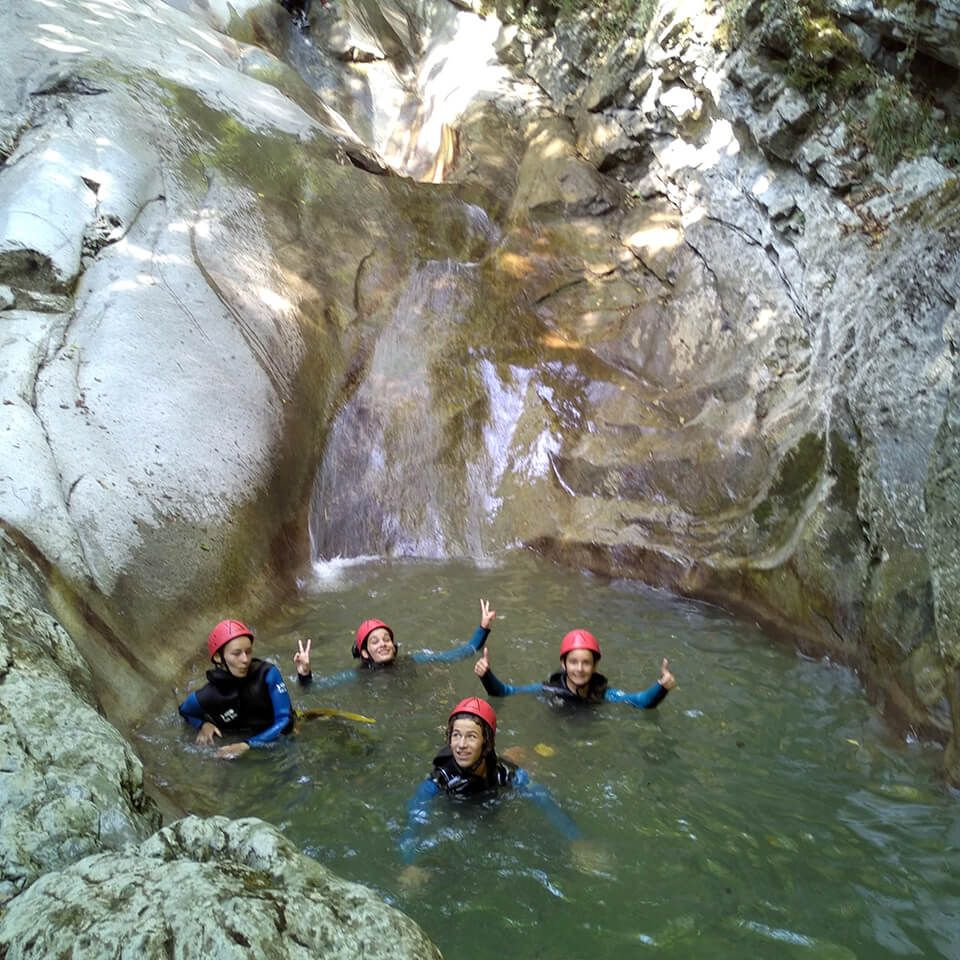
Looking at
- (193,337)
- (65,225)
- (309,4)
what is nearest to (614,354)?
(193,337)

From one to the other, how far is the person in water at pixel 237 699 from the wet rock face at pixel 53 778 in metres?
1.66

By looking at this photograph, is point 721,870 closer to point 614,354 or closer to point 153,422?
point 153,422

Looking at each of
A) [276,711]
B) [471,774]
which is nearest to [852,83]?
[471,774]

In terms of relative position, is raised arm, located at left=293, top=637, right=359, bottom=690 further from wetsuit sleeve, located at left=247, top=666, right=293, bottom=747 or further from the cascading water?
the cascading water

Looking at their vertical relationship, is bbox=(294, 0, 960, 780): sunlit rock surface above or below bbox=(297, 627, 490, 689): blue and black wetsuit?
above

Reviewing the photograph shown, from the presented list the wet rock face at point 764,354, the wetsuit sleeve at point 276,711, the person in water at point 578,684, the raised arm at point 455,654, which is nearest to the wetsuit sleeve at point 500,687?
the person in water at point 578,684

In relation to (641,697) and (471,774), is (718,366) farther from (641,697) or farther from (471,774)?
(471,774)

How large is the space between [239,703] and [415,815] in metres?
1.70

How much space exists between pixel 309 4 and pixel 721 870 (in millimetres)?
19136

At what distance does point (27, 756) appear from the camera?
3689 mm

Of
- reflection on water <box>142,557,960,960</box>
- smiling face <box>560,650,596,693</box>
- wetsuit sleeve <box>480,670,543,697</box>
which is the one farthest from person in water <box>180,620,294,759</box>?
smiling face <box>560,650,596,693</box>

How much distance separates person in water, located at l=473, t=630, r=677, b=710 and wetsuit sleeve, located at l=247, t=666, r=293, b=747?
1403 millimetres

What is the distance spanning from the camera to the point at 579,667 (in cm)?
640

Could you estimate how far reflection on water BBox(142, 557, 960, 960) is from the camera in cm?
429
